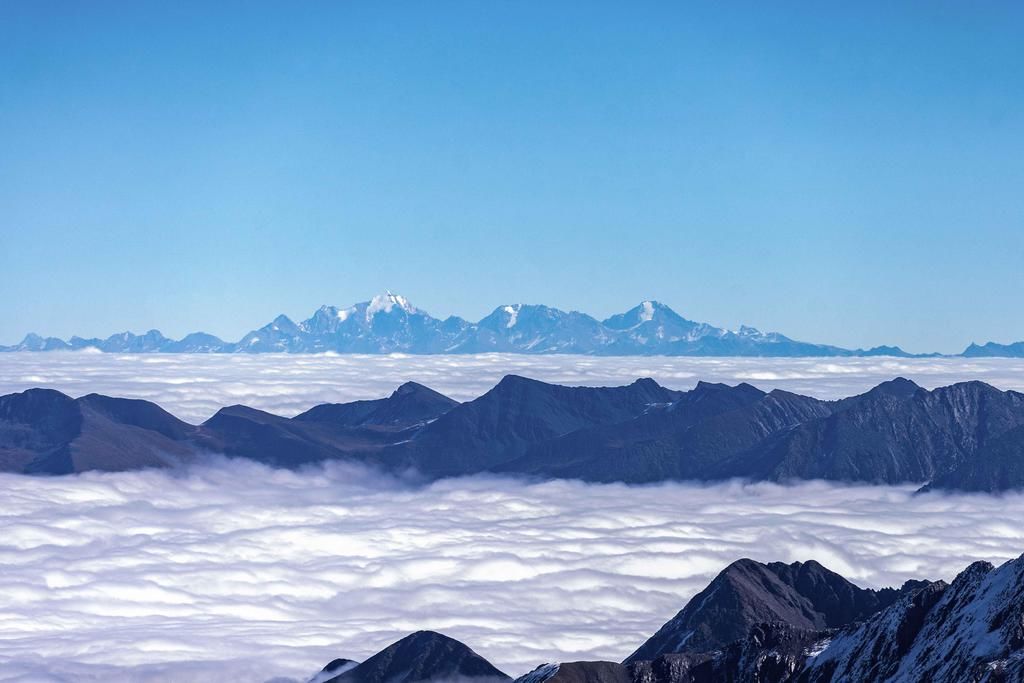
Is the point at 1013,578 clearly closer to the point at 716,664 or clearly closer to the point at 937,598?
the point at 937,598

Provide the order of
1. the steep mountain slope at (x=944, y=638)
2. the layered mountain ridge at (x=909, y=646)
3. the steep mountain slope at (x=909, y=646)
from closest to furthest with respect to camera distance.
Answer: the steep mountain slope at (x=944, y=638) → the steep mountain slope at (x=909, y=646) → the layered mountain ridge at (x=909, y=646)

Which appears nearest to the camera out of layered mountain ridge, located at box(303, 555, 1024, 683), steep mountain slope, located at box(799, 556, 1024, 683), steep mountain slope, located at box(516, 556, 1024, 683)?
steep mountain slope, located at box(799, 556, 1024, 683)

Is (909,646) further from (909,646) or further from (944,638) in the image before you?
(944,638)

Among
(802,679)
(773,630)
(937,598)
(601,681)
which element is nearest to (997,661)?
(937,598)

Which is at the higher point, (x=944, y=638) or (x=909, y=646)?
(x=944, y=638)

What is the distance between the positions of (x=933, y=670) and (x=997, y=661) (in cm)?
1191

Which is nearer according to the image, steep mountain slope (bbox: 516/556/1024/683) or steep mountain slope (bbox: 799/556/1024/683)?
steep mountain slope (bbox: 799/556/1024/683)

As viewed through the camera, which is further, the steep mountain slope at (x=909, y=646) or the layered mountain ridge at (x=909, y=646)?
the layered mountain ridge at (x=909, y=646)

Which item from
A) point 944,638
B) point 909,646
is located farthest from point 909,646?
point 944,638

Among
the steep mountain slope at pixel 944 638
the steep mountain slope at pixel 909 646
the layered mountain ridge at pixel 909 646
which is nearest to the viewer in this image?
the steep mountain slope at pixel 944 638

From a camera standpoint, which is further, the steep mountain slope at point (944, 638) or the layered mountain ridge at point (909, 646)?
Result: the layered mountain ridge at point (909, 646)

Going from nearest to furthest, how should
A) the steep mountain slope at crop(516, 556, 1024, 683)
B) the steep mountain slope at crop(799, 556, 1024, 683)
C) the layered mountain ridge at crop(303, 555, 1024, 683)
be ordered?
the steep mountain slope at crop(799, 556, 1024, 683) < the steep mountain slope at crop(516, 556, 1024, 683) < the layered mountain ridge at crop(303, 555, 1024, 683)

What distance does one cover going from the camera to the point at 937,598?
171500mm

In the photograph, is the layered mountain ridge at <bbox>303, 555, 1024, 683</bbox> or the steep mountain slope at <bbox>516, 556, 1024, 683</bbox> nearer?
the steep mountain slope at <bbox>516, 556, 1024, 683</bbox>
